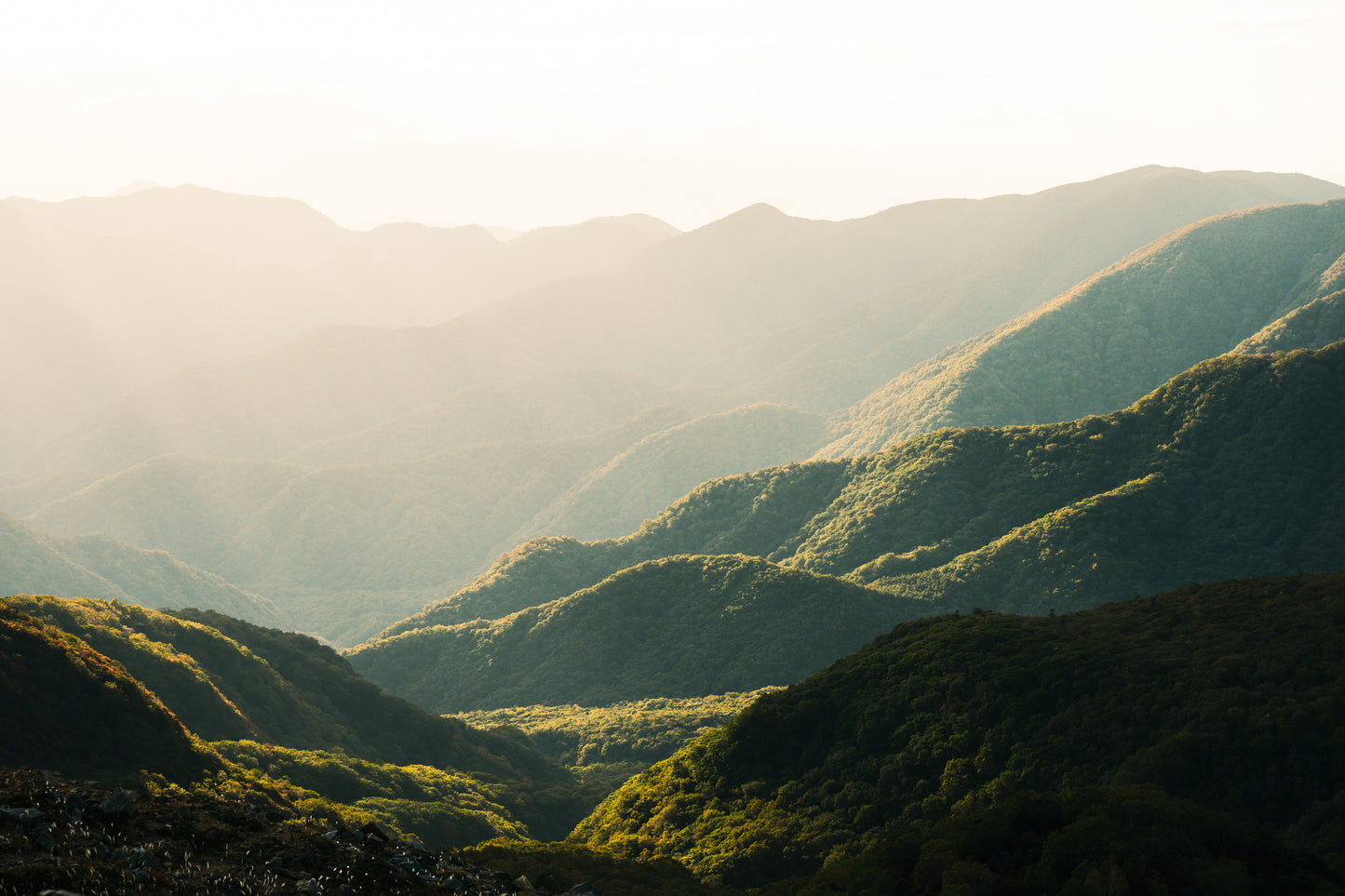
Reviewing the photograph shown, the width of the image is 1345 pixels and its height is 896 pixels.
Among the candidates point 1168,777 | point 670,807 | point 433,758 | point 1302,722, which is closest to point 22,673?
point 670,807

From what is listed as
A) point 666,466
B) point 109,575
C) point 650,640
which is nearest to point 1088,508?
point 650,640

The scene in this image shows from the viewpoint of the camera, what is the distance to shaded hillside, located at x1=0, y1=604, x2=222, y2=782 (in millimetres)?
34469

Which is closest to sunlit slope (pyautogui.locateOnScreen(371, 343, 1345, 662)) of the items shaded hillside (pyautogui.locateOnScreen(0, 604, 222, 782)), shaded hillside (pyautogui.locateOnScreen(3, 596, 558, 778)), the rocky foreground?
shaded hillside (pyautogui.locateOnScreen(3, 596, 558, 778))

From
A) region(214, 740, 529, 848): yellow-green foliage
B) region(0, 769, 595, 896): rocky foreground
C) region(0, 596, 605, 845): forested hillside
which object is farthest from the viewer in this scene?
region(214, 740, 529, 848): yellow-green foliage

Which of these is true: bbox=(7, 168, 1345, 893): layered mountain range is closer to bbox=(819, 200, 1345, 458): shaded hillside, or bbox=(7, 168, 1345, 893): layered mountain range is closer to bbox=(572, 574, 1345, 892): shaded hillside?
bbox=(572, 574, 1345, 892): shaded hillside

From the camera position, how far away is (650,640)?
91.4 m

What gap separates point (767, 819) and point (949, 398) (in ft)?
400

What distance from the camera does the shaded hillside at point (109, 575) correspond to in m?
130

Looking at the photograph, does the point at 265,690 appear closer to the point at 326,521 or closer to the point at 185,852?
the point at 185,852

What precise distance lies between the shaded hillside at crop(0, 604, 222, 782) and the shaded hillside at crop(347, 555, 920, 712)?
50.2 meters

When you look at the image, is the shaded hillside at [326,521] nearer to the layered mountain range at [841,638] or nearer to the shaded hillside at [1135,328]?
the layered mountain range at [841,638]

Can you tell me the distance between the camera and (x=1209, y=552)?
251ft

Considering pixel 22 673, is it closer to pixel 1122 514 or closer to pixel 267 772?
pixel 267 772

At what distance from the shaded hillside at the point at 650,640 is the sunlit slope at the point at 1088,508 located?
620cm
